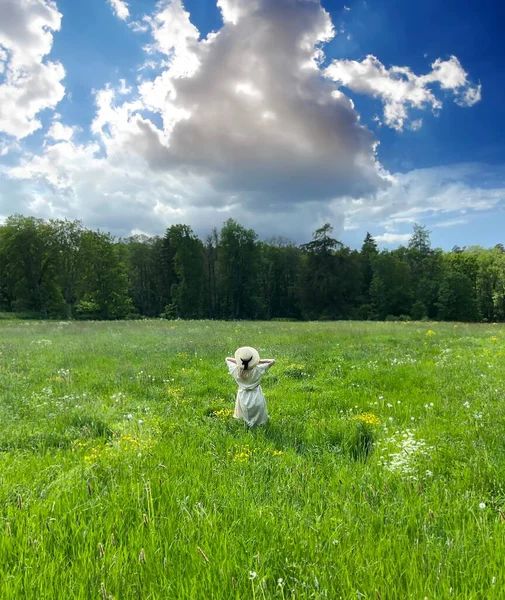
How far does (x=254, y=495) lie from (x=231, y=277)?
2666 inches

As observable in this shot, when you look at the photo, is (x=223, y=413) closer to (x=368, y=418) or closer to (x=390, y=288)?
(x=368, y=418)

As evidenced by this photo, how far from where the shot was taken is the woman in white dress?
627 cm

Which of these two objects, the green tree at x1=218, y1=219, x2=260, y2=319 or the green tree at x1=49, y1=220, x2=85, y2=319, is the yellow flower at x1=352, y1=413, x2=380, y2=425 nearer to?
the green tree at x1=49, y1=220, x2=85, y2=319

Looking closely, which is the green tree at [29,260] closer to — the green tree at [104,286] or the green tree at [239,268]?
the green tree at [104,286]

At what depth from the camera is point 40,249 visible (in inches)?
2191

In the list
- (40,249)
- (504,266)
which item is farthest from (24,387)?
(504,266)

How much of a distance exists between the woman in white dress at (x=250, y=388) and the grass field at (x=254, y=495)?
33 centimetres

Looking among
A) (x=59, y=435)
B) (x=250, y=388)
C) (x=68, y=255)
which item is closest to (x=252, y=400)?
(x=250, y=388)

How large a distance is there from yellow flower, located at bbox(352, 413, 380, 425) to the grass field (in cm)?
4

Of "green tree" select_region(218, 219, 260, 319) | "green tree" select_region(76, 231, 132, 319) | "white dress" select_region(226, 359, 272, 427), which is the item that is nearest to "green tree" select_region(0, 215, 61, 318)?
"green tree" select_region(76, 231, 132, 319)

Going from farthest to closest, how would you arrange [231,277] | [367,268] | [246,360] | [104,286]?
[367,268] < [231,277] < [104,286] < [246,360]

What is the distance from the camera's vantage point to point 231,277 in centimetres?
7094

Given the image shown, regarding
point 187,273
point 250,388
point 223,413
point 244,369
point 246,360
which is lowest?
point 223,413

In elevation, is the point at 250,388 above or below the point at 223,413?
above
